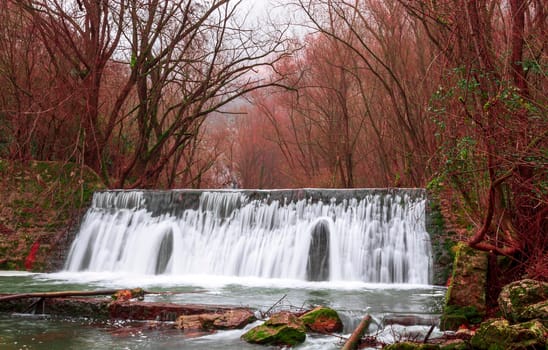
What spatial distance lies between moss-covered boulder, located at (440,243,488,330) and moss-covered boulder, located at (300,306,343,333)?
123cm

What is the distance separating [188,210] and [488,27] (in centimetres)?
804

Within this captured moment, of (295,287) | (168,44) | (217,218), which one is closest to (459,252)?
(295,287)

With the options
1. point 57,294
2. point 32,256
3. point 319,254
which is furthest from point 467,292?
point 32,256

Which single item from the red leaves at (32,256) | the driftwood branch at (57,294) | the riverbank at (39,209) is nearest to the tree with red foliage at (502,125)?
the driftwood branch at (57,294)

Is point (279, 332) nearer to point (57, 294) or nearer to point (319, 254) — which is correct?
point (57, 294)

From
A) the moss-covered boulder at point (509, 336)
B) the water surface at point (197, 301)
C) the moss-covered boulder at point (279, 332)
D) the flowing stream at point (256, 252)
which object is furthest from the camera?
the flowing stream at point (256, 252)

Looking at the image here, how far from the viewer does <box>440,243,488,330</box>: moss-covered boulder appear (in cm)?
723

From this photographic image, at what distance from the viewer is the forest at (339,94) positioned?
7.30m

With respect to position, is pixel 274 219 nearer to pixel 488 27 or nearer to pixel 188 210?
pixel 188 210

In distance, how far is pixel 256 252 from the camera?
488 inches

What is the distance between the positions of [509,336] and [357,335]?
153 cm

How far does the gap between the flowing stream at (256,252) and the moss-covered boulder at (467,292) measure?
393 mm

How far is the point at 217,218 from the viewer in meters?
13.3

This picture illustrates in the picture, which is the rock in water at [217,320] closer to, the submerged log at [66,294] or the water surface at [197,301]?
the water surface at [197,301]
